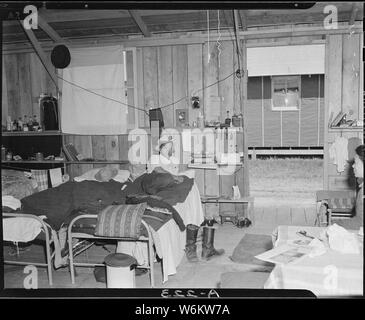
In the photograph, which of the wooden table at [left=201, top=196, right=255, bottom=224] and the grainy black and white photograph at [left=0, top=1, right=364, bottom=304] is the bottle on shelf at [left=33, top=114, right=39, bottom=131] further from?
the wooden table at [left=201, top=196, right=255, bottom=224]

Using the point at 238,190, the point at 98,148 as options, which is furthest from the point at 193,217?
the point at 98,148

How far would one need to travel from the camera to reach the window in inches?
325

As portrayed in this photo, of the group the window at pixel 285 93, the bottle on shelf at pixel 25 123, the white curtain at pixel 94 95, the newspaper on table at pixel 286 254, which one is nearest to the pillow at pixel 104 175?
the white curtain at pixel 94 95

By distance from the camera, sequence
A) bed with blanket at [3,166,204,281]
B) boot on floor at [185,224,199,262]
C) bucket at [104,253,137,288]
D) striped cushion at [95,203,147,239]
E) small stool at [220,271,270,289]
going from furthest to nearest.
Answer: boot on floor at [185,224,199,262]
bed with blanket at [3,166,204,281]
striped cushion at [95,203,147,239]
bucket at [104,253,137,288]
small stool at [220,271,270,289]

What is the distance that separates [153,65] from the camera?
4.75m

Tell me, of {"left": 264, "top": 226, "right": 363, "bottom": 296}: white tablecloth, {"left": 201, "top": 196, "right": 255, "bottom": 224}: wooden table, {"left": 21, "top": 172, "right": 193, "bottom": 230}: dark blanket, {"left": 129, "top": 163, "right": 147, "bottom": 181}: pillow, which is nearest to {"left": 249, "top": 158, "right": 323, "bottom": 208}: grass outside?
{"left": 201, "top": 196, "right": 255, "bottom": 224}: wooden table

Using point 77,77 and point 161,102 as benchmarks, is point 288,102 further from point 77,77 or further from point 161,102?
point 77,77

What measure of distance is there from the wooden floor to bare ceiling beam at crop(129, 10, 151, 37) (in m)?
2.34

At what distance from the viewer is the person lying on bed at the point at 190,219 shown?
3.47 meters

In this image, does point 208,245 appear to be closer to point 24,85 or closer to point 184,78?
point 184,78

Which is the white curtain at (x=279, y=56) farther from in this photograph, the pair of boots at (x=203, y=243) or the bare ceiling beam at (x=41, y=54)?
the bare ceiling beam at (x=41, y=54)

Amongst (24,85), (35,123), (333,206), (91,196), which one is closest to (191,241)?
(91,196)

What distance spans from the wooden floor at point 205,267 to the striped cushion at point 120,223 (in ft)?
1.41
